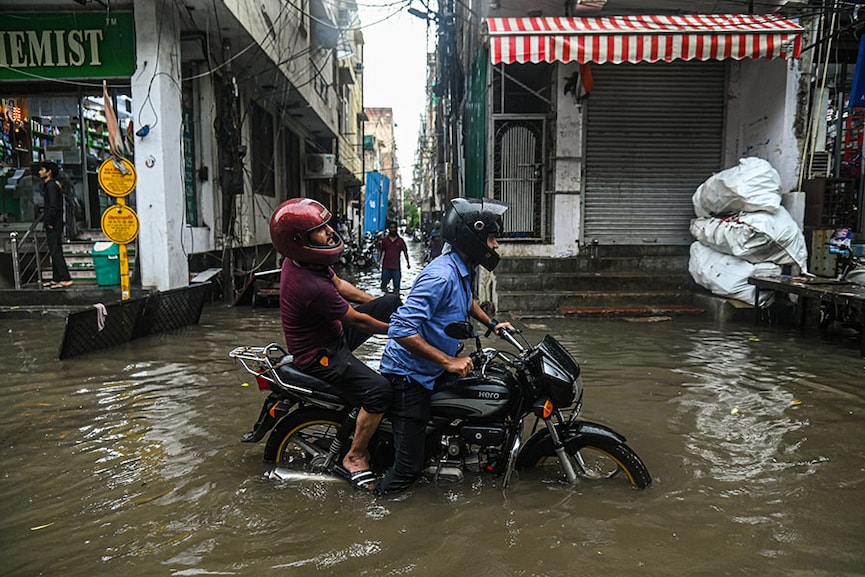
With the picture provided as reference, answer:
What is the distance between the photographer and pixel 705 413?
487 cm

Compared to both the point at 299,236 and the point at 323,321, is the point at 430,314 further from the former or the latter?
the point at 299,236

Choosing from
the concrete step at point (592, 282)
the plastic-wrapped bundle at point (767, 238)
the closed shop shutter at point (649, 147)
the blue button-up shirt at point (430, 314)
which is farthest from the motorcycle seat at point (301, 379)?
the closed shop shutter at point (649, 147)

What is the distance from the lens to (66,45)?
10.0 meters

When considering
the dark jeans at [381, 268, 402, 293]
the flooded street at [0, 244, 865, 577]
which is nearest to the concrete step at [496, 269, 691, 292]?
the dark jeans at [381, 268, 402, 293]

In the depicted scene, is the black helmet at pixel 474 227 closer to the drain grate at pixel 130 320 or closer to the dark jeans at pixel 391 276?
the drain grate at pixel 130 320

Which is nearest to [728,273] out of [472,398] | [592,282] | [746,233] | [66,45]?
[746,233]

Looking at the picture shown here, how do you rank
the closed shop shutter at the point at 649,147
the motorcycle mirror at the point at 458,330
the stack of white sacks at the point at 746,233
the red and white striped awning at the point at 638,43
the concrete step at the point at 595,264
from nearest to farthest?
the motorcycle mirror at the point at 458,330 → the red and white striped awning at the point at 638,43 → the stack of white sacks at the point at 746,233 → the concrete step at the point at 595,264 → the closed shop shutter at the point at 649,147

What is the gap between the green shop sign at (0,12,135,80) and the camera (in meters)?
9.80

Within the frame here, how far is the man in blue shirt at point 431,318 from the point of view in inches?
124

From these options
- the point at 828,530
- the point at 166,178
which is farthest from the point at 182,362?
the point at 828,530

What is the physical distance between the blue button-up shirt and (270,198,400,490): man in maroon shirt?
0.50ft

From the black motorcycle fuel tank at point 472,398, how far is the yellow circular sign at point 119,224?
638 centimetres

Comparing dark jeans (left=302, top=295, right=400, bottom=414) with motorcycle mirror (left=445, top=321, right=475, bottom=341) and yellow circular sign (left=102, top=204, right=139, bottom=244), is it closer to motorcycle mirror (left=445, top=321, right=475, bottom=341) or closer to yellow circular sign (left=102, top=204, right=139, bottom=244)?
motorcycle mirror (left=445, top=321, right=475, bottom=341)

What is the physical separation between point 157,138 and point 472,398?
27.5 feet
